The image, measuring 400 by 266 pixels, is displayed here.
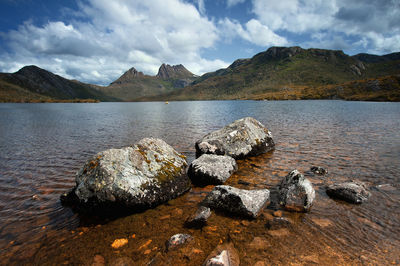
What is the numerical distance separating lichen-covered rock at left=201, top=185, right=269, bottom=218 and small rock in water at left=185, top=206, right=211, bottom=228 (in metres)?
0.62

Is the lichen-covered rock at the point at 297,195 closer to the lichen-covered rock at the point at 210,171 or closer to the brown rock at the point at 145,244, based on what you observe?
the lichen-covered rock at the point at 210,171

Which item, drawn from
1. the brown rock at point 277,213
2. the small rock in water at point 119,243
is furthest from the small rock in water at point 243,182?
the small rock in water at point 119,243

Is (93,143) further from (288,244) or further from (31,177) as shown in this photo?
(288,244)

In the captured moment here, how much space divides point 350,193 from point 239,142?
733cm

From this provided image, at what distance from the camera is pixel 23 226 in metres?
6.57

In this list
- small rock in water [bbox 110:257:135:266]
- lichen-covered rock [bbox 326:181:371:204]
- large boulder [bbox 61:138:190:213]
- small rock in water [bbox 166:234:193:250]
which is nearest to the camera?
small rock in water [bbox 110:257:135:266]

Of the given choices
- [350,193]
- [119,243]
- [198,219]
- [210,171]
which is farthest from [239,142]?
[119,243]

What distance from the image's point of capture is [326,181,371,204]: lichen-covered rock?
7262 millimetres

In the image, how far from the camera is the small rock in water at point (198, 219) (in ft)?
20.6

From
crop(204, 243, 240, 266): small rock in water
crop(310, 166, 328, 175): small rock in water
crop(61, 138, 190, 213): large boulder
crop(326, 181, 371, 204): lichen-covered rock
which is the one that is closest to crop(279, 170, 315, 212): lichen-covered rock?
crop(326, 181, 371, 204): lichen-covered rock

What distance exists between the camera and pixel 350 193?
7422 mm

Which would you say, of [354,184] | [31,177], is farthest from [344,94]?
[31,177]

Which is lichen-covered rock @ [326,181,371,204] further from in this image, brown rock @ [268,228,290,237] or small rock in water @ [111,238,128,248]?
small rock in water @ [111,238,128,248]

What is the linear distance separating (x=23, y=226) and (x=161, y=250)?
5.27 metres
